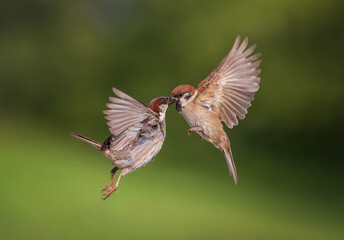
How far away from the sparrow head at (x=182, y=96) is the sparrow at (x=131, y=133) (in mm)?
30

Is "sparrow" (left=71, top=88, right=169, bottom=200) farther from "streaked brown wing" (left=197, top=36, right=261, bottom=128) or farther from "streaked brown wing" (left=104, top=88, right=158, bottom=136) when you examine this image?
"streaked brown wing" (left=197, top=36, right=261, bottom=128)

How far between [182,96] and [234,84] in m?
0.09

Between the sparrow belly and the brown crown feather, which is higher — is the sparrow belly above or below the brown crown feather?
below

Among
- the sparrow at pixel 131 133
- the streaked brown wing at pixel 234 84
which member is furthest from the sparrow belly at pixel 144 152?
the streaked brown wing at pixel 234 84

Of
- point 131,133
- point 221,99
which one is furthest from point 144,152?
point 221,99

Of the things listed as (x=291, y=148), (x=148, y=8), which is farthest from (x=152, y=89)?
(x=148, y=8)

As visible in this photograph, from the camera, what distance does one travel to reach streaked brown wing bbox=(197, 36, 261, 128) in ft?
2.31

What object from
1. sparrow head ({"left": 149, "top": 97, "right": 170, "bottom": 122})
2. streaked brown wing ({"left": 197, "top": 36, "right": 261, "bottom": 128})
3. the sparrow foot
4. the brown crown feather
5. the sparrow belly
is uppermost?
streaked brown wing ({"left": 197, "top": 36, "right": 261, "bottom": 128})

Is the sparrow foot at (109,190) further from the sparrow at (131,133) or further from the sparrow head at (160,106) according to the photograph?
the sparrow head at (160,106)

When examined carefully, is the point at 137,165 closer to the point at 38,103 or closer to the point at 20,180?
the point at 20,180

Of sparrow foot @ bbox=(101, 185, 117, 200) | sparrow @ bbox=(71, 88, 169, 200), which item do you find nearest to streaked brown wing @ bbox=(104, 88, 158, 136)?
sparrow @ bbox=(71, 88, 169, 200)

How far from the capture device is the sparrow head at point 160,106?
2.26 ft

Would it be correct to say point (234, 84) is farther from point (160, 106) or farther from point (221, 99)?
point (160, 106)

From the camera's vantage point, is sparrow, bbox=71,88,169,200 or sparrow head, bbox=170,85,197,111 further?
sparrow head, bbox=170,85,197,111
